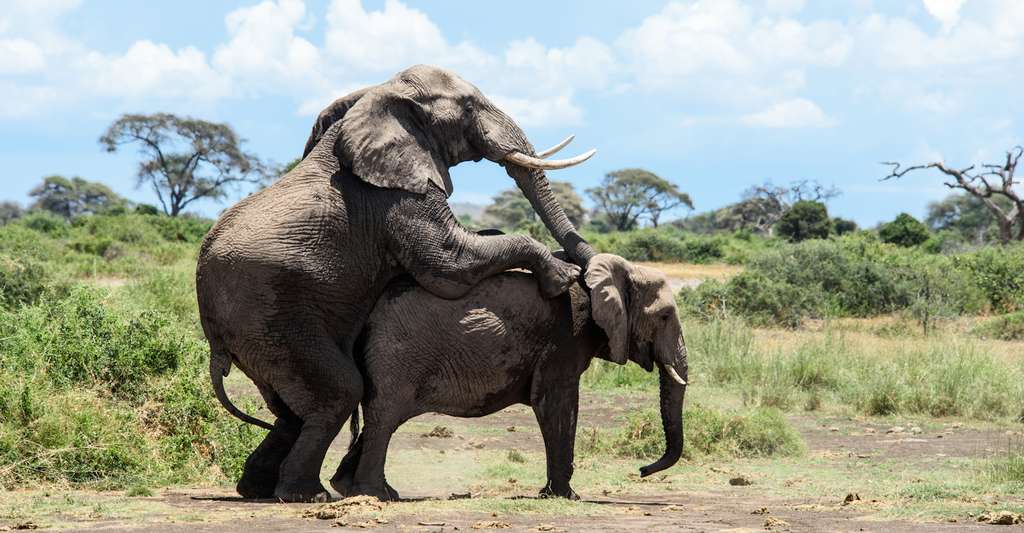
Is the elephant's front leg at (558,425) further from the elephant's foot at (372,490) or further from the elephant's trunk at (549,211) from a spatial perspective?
the elephant's foot at (372,490)

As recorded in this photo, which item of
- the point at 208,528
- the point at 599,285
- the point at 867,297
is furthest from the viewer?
the point at 867,297

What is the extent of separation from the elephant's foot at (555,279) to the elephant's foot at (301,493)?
1.83 metres

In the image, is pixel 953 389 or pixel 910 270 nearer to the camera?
pixel 953 389

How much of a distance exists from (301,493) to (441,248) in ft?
5.45

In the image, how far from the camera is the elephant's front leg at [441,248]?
7.93 metres

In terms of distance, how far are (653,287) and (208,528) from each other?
135 inches

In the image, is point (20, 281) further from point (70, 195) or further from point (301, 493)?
point (70, 195)

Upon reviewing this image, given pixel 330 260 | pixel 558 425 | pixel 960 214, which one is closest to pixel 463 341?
pixel 558 425

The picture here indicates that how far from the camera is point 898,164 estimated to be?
4394 cm

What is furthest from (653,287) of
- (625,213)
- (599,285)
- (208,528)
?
(625,213)

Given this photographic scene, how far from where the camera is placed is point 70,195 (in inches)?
2648

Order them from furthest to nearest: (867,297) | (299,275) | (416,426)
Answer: (867,297)
(416,426)
(299,275)

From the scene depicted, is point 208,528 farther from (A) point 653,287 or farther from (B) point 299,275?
(A) point 653,287

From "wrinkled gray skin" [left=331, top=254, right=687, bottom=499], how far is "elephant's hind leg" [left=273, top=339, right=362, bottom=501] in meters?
0.21
